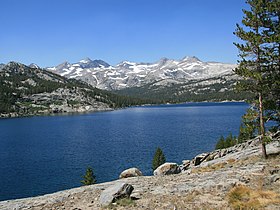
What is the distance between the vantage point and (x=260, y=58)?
29.9 m

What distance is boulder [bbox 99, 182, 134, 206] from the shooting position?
69.2 ft

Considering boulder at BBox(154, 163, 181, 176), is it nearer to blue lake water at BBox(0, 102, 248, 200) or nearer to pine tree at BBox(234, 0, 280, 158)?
pine tree at BBox(234, 0, 280, 158)

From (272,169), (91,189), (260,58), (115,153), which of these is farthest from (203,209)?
(115,153)

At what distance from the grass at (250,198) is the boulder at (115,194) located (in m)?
7.80

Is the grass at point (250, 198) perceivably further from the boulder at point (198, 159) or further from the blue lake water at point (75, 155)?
the blue lake water at point (75, 155)

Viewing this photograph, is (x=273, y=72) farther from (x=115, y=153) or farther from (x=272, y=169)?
(x=115, y=153)

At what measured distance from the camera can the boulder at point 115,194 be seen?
21094 millimetres

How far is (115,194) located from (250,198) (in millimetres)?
9996

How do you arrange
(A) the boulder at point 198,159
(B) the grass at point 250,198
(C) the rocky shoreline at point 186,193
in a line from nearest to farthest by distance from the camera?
(B) the grass at point 250,198 < (C) the rocky shoreline at point 186,193 < (A) the boulder at point 198,159

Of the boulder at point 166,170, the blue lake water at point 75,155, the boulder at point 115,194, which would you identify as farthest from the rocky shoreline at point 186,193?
the blue lake water at point 75,155

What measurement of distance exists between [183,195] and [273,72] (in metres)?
17.6

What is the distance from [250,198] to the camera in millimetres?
19578

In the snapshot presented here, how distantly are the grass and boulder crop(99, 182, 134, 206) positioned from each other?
25.6 feet

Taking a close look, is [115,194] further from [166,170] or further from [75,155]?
[75,155]
